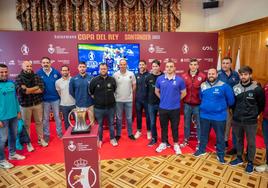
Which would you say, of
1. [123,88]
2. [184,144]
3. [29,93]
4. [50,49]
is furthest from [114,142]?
[50,49]

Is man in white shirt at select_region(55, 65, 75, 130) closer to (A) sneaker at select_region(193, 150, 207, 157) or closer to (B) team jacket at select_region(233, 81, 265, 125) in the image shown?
(A) sneaker at select_region(193, 150, 207, 157)

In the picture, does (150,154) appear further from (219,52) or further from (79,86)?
(219,52)

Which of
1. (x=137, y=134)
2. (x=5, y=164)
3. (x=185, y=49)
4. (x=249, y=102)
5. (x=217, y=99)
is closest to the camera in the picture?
(x=249, y=102)

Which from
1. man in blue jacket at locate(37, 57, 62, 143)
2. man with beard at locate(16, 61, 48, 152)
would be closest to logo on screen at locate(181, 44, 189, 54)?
man in blue jacket at locate(37, 57, 62, 143)

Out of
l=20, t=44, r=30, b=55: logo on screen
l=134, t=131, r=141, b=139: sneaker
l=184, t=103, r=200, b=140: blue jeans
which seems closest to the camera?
l=184, t=103, r=200, b=140: blue jeans

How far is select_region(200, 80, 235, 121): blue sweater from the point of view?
2.82 m

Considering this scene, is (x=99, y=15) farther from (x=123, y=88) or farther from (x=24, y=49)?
(x=123, y=88)

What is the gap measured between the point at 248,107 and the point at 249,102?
67mm

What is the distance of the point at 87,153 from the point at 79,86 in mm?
1580

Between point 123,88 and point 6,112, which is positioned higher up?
point 123,88

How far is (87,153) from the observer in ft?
7.30

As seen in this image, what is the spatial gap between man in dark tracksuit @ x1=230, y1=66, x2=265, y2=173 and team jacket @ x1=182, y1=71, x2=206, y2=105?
57 cm

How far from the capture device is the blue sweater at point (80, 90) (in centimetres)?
353

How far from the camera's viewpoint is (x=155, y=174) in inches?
109
